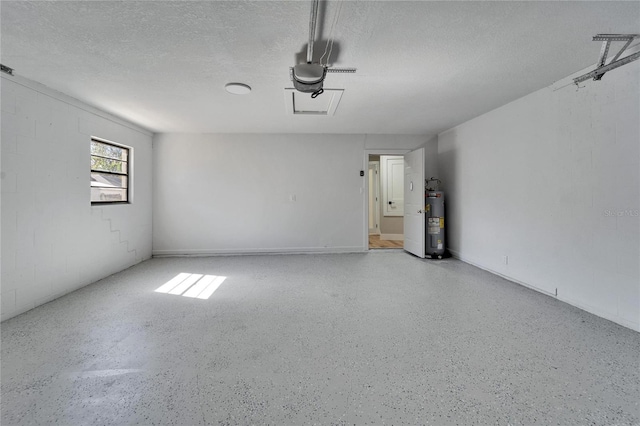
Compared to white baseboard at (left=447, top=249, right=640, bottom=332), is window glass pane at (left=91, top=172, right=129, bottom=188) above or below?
above

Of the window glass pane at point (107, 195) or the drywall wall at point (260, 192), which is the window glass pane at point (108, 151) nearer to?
the window glass pane at point (107, 195)

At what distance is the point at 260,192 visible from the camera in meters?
5.14

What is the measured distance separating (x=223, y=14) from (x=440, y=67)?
201 cm

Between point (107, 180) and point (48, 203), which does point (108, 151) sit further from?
point (48, 203)

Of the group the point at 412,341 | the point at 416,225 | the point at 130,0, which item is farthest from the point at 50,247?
the point at 416,225

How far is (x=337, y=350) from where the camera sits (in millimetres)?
1892

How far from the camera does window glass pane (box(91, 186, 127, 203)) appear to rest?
3617 millimetres

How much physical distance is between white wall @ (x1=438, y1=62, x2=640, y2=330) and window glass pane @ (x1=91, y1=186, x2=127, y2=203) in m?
5.94

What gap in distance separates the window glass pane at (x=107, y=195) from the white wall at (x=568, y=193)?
594 centimetres

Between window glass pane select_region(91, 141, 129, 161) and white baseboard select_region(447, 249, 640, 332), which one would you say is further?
window glass pane select_region(91, 141, 129, 161)

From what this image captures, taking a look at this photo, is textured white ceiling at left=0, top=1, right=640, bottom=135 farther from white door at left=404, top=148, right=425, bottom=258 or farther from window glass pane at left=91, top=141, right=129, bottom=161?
white door at left=404, top=148, right=425, bottom=258

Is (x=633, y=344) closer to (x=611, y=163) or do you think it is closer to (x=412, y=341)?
(x=611, y=163)

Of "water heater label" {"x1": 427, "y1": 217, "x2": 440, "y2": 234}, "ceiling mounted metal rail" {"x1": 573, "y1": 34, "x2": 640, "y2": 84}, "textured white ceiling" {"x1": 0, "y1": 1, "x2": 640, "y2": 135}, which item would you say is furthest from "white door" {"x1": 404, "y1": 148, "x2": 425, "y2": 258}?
"ceiling mounted metal rail" {"x1": 573, "y1": 34, "x2": 640, "y2": 84}

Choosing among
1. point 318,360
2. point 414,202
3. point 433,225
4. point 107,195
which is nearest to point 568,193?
point 433,225
